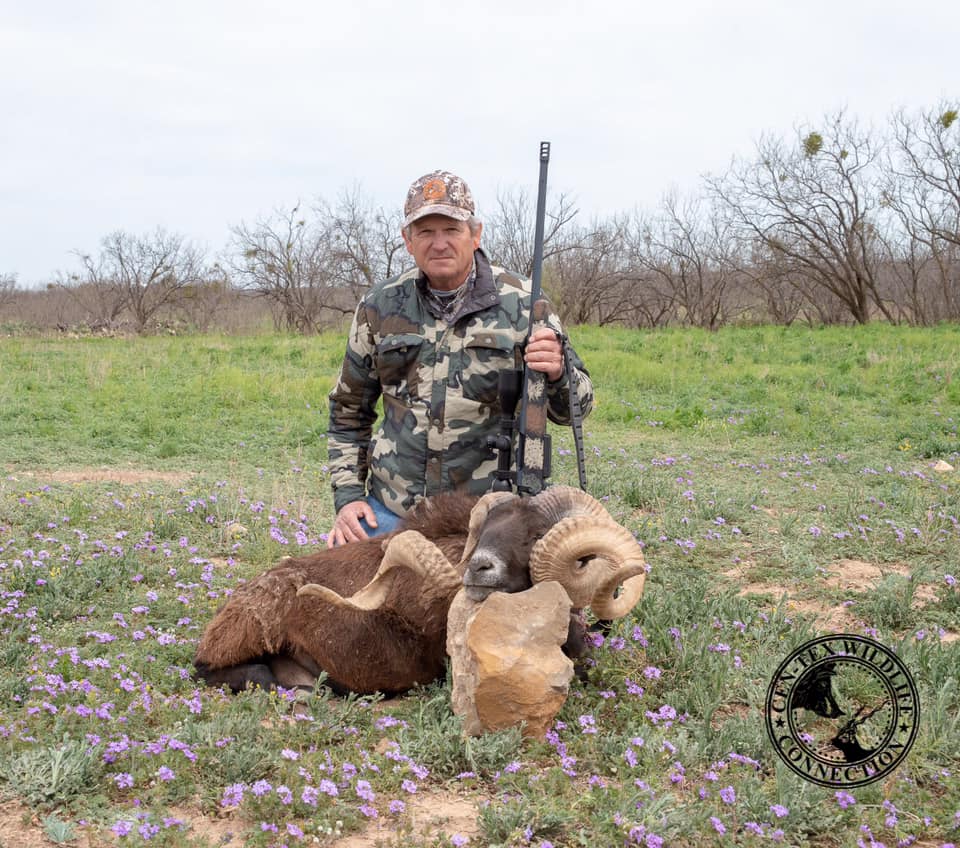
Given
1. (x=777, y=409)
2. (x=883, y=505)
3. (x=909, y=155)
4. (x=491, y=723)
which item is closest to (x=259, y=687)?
(x=491, y=723)

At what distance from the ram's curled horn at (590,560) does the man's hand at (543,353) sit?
1013 millimetres

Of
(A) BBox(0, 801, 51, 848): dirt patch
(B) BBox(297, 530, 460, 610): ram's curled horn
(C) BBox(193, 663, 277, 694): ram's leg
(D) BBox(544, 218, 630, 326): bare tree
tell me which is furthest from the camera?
(D) BBox(544, 218, 630, 326): bare tree

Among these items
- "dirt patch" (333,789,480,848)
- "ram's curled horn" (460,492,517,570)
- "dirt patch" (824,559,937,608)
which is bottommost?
"dirt patch" (333,789,480,848)

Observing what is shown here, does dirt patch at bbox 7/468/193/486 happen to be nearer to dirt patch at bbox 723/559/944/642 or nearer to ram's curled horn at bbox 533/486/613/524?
dirt patch at bbox 723/559/944/642

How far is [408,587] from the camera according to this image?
4141mm

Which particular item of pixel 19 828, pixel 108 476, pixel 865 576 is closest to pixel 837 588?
pixel 865 576

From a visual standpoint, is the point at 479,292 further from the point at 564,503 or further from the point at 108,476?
the point at 108,476

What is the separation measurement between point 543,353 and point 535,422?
36 cm

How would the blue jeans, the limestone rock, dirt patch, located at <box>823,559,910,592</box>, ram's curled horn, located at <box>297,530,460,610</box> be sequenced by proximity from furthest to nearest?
dirt patch, located at <box>823,559,910,592</box>
the blue jeans
ram's curled horn, located at <box>297,530,460,610</box>
the limestone rock

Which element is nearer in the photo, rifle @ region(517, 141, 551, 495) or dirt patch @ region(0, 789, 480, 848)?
dirt patch @ region(0, 789, 480, 848)

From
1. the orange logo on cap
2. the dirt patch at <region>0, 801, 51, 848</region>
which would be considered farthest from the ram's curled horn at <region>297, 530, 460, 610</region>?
the orange logo on cap

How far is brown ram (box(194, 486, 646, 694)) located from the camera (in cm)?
371

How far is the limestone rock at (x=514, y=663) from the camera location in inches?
137

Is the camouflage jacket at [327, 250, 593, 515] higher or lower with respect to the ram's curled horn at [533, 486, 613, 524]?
higher
